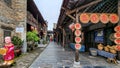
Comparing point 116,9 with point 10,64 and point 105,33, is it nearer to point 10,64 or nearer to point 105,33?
point 105,33

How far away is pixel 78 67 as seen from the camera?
951 cm

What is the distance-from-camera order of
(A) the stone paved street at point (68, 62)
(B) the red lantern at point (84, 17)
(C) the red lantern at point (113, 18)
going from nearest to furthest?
(A) the stone paved street at point (68, 62)
(B) the red lantern at point (84, 17)
(C) the red lantern at point (113, 18)

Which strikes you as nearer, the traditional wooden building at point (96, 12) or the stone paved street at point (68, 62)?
the stone paved street at point (68, 62)

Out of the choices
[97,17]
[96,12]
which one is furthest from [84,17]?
[96,12]

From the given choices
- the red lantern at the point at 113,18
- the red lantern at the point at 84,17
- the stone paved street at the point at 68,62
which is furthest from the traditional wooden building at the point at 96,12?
the stone paved street at the point at 68,62

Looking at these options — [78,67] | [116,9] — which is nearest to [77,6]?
[116,9]

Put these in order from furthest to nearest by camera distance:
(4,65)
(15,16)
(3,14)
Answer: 1. (15,16)
2. (3,14)
3. (4,65)

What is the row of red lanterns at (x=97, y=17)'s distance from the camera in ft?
33.8

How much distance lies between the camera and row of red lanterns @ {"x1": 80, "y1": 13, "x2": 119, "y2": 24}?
33.8 ft

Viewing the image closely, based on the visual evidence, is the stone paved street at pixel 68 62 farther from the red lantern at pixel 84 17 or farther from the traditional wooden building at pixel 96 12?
the red lantern at pixel 84 17

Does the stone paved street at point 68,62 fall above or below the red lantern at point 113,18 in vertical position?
below

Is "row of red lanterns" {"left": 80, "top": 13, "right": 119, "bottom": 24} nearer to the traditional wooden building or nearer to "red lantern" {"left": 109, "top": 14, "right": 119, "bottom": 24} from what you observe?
"red lantern" {"left": 109, "top": 14, "right": 119, "bottom": 24}

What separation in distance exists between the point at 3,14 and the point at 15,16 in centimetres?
407

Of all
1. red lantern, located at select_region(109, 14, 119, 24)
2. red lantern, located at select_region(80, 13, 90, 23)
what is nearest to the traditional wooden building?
red lantern, located at select_region(80, 13, 90, 23)
